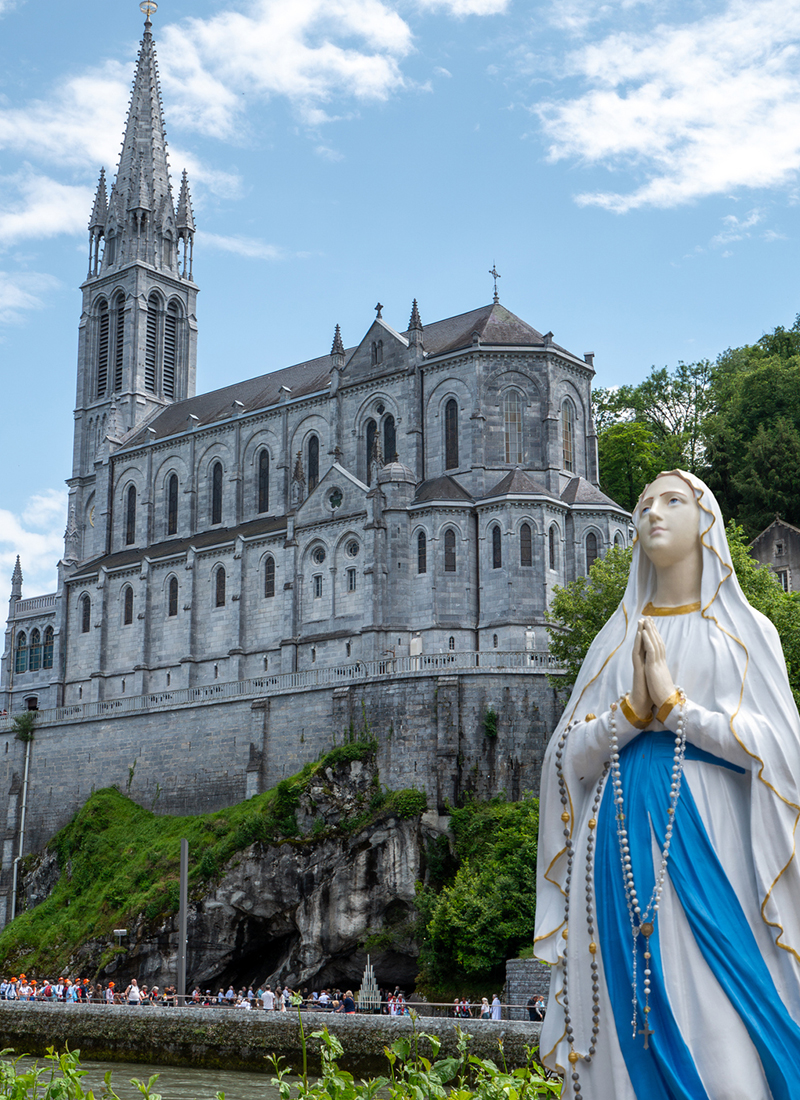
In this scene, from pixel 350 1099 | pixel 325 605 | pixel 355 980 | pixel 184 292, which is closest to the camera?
pixel 350 1099

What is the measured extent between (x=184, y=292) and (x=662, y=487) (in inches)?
2793

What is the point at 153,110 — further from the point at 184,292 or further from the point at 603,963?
the point at 603,963

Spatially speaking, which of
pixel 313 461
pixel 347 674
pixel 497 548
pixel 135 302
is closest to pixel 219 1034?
pixel 347 674

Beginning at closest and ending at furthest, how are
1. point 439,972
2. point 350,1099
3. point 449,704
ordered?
1. point 350,1099
2. point 439,972
3. point 449,704

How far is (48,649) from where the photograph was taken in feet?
221

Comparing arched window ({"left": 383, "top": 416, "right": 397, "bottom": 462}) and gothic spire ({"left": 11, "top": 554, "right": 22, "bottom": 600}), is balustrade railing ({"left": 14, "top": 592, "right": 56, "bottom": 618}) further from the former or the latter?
arched window ({"left": 383, "top": 416, "right": 397, "bottom": 462})

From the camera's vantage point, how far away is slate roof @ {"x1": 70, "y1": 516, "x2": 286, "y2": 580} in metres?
56.5

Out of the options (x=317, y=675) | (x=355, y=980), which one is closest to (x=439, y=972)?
(x=355, y=980)

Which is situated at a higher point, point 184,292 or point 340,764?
point 184,292

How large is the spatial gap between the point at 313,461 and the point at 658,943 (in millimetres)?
52160

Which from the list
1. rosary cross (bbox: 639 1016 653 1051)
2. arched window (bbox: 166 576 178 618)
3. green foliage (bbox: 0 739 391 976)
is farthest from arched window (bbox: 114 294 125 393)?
rosary cross (bbox: 639 1016 653 1051)

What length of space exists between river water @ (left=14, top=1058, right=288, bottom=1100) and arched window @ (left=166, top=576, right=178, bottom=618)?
102ft

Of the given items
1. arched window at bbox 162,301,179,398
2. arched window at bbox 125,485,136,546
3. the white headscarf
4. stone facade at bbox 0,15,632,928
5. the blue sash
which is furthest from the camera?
arched window at bbox 162,301,179,398

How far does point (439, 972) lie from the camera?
33.1 m
